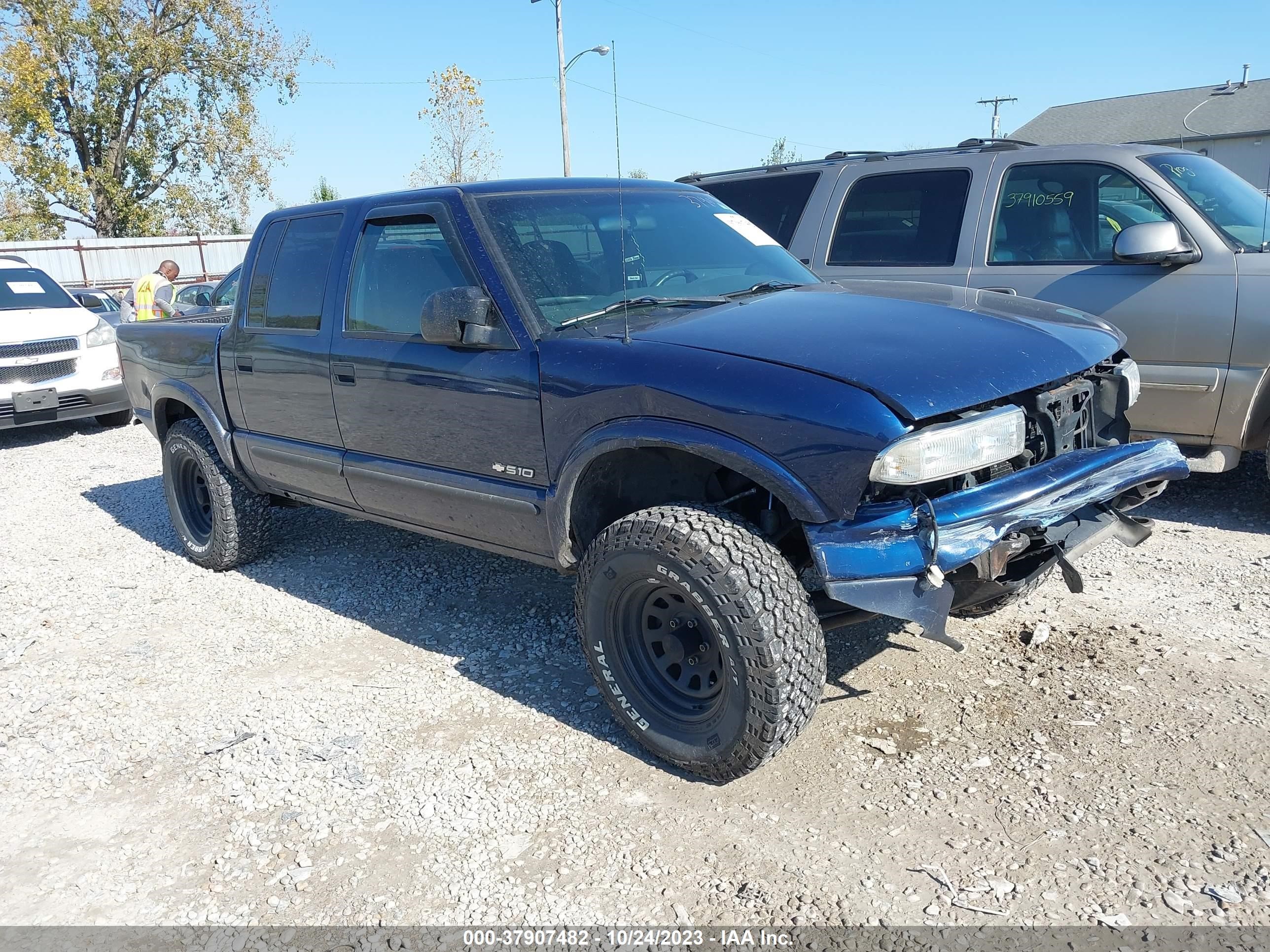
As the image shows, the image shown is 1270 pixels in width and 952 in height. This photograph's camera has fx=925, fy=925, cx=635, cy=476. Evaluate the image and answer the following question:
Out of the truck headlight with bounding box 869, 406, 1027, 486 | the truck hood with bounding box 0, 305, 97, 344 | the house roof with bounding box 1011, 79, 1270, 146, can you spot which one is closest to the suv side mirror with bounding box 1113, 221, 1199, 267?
the truck headlight with bounding box 869, 406, 1027, 486

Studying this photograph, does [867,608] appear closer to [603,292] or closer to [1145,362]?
[603,292]

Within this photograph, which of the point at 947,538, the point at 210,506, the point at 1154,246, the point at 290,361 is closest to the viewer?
the point at 947,538

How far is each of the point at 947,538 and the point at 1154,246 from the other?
120 inches

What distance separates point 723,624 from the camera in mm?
2725

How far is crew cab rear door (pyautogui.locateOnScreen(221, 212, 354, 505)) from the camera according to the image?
4.22 metres

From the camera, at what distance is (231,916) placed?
2535 millimetres

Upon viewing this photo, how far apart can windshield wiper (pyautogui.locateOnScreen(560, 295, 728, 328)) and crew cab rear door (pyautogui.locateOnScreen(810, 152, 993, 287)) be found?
2.50m

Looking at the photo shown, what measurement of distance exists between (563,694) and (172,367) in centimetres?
326

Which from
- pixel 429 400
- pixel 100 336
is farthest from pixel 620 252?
pixel 100 336

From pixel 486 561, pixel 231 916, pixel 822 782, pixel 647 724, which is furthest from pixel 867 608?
pixel 486 561

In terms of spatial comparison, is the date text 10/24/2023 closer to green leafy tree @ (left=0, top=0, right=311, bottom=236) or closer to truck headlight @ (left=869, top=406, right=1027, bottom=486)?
truck headlight @ (left=869, top=406, right=1027, bottom=486)

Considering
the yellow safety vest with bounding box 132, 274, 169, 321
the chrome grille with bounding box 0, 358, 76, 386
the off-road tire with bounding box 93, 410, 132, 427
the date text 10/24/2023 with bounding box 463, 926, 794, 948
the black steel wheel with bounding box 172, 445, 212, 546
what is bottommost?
the date text 10/24/2023 with bounding box 463, 926, 794, 948

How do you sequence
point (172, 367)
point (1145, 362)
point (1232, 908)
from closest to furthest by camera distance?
point (1232, 908) → point (1145, 362) → point (172, 367)

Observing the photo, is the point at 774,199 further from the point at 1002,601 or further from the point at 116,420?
the point at 116,420
